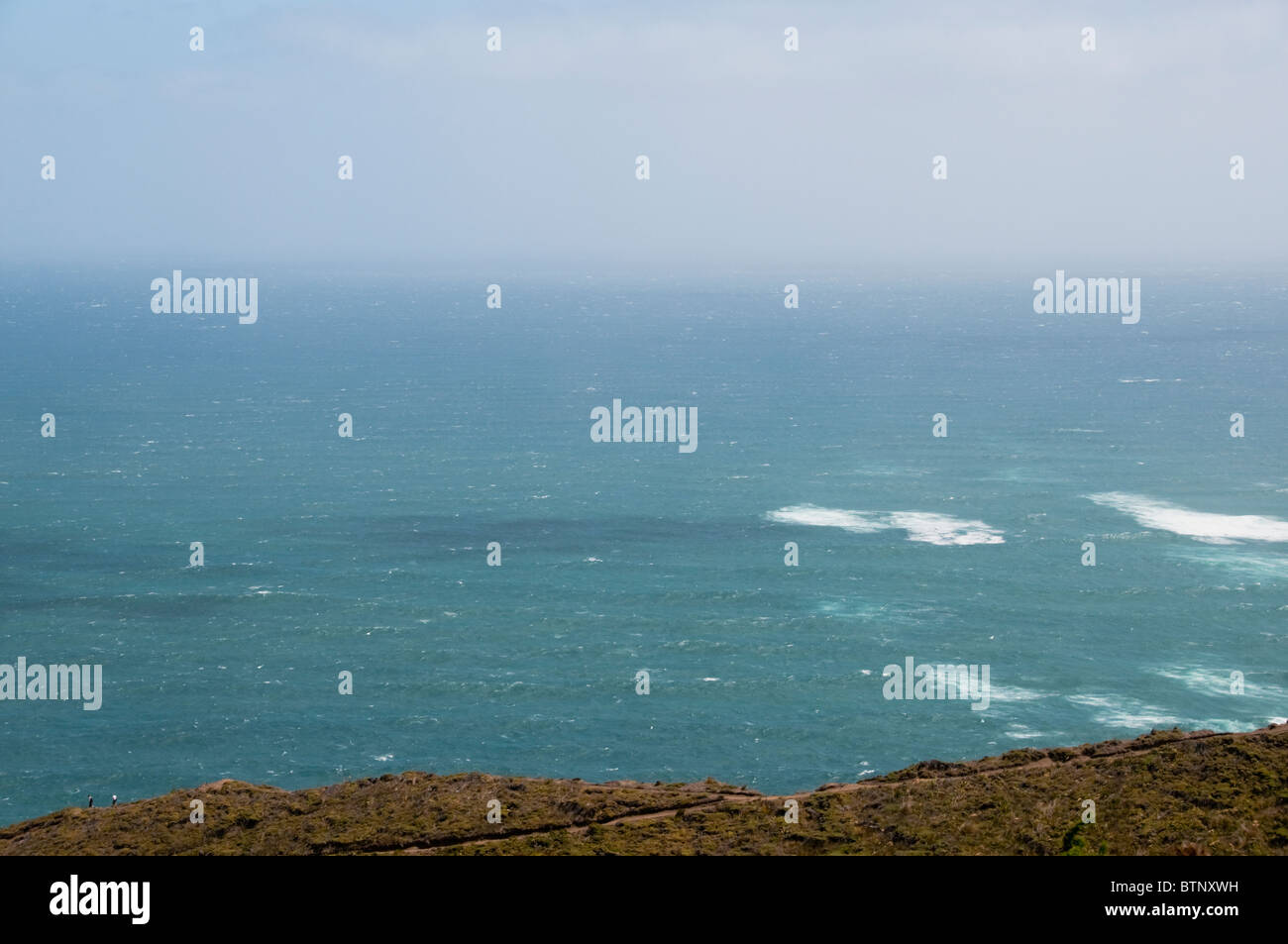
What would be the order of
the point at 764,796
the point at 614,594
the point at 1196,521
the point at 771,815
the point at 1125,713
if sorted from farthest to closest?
the point at 1196,521 < the point at 614,594 < the point at 1125,713 < the point at 764,796 < the point at 771,815

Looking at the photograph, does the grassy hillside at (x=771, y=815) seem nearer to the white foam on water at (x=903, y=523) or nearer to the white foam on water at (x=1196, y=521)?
the white foam on water at (x=903, y=523)

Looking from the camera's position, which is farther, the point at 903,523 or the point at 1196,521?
the point at 1196,521

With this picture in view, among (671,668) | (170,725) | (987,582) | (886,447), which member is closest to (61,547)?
(170,725)

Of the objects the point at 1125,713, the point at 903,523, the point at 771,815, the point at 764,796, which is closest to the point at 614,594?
the point at 903,523

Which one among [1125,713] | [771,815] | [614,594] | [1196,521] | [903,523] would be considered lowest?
[1125,713]

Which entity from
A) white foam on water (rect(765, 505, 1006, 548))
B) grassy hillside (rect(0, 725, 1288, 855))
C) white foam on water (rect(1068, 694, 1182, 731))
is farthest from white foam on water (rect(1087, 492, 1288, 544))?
grassy hillside (rect(0, 725, 1288, 855))

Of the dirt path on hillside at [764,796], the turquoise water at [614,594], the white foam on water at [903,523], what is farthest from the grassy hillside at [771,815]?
A: the white foam on water at [903,523]

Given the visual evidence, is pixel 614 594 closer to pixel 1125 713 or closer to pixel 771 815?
pixel 1125 713

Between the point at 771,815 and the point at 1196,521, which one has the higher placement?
the point at 1196,521
